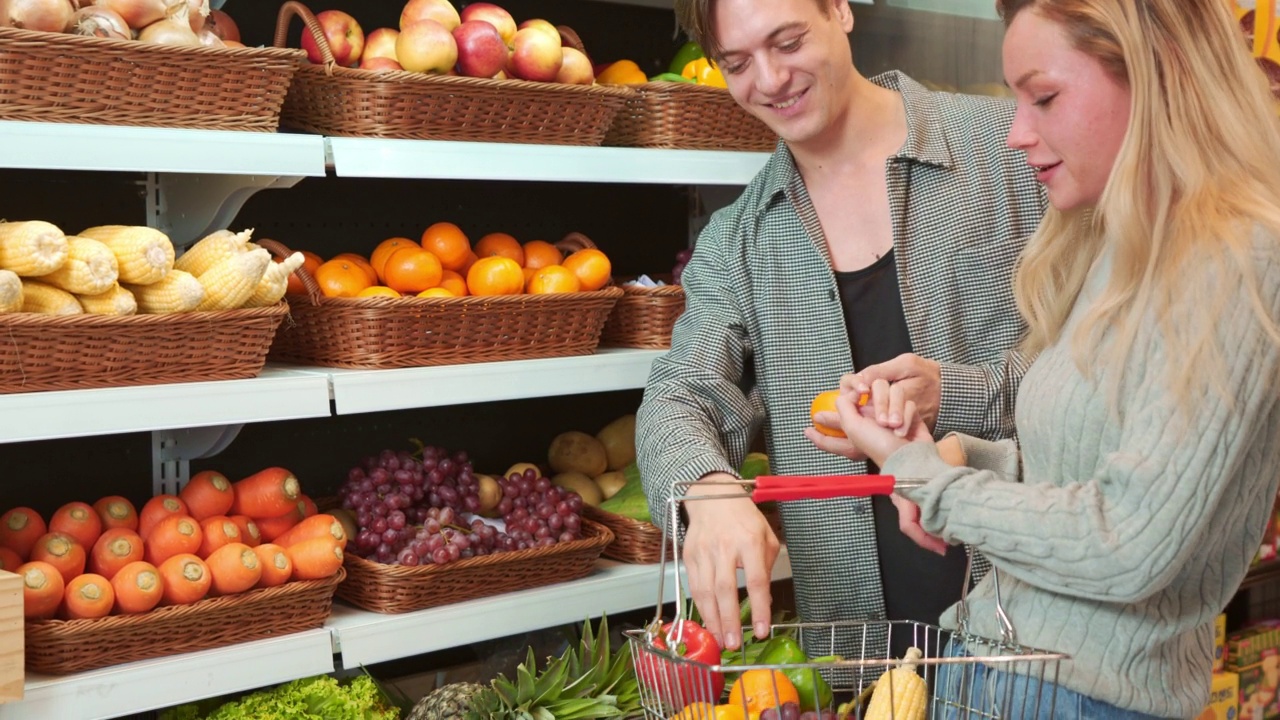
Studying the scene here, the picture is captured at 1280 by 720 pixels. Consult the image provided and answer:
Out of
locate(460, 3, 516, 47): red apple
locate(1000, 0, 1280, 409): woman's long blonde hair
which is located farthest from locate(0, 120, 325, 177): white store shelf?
locate(1000, 0, 1280, 409): woman's long blonde hair

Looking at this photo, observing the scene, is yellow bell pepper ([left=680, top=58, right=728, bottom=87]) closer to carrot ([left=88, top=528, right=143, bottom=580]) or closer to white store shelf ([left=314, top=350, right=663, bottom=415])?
white store shelf ([left=314, top=350, right=663, bottom=415])

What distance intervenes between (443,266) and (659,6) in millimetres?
1005

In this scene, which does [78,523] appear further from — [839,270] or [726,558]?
[839,270]

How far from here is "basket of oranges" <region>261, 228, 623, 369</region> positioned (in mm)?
2172

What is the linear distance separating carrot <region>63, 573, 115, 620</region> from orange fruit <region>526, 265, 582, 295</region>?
92 centimetres

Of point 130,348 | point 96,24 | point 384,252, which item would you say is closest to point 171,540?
point 130,348

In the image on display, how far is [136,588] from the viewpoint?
1.90m

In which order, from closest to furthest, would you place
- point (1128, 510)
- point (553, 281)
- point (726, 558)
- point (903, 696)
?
point (1128, 510)
point (903, 696)
point (726, 558)
point (553, 281)

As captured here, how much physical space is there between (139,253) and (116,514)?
0.47 meters

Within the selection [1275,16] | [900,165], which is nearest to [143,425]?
[900,165]

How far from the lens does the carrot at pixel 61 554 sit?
6.30 feet

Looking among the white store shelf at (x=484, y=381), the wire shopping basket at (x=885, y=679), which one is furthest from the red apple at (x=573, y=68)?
the wire shopping basket at (x=885, y=679)

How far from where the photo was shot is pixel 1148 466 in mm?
1083

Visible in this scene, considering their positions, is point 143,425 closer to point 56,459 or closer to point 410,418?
point 56,459
